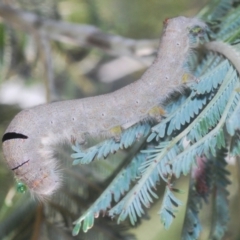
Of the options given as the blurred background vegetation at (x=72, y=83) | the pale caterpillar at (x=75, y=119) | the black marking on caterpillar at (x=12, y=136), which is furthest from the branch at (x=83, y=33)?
the black marking on caterpillar at (x=12, y=136)

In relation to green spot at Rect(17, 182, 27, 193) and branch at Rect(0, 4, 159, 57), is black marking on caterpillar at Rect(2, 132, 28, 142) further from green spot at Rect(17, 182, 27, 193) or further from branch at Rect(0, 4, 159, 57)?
branch at Rect(0, 4, 159, 57)

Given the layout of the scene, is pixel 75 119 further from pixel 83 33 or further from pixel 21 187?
pixel 83 33

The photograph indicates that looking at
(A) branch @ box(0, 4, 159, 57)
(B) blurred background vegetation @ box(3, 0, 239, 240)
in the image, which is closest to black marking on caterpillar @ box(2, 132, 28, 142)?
(B) blurred background vegetation @ box(3, 0, 239, 240)

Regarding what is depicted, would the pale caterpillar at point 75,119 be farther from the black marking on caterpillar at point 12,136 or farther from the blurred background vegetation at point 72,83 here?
the blurred background vegetation at point 72,83

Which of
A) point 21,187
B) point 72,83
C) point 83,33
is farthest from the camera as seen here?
point 72,83

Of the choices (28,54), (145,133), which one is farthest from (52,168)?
(28,54)

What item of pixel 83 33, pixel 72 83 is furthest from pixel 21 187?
pixel 72 83

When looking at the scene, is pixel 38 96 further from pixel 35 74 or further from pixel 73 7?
pixel 73 7
